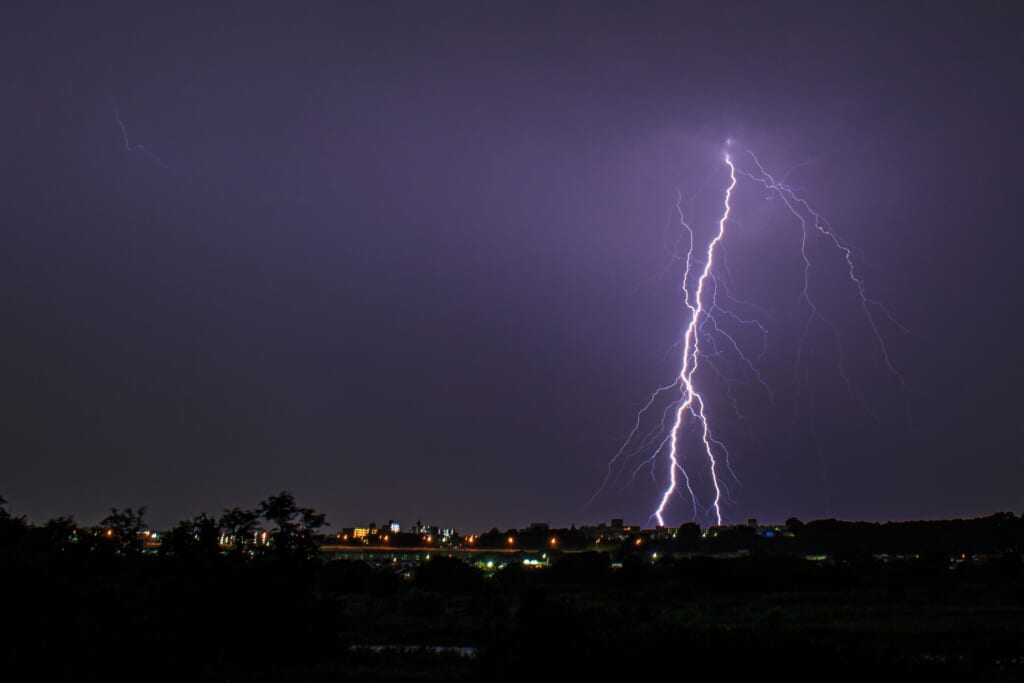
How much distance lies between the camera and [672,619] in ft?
94.8

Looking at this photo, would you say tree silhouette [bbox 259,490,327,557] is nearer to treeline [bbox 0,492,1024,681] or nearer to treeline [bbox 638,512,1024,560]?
treeline [bbox 0,492,1024,681]

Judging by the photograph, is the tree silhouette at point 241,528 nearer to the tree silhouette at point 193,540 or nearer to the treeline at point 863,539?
the tree silhouette at point 193,540

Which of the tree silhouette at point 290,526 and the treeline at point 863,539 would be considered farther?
the treeline at point 863,539

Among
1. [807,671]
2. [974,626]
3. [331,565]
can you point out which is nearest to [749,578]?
[974,626]

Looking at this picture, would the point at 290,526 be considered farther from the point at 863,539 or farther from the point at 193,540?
the point at 863,539

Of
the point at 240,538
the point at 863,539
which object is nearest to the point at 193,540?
the point at 240,538

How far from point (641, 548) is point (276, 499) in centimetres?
10541

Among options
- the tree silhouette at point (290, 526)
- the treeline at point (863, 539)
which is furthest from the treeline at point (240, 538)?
the treeline at point (863, 539)

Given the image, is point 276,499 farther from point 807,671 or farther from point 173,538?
point 807,671

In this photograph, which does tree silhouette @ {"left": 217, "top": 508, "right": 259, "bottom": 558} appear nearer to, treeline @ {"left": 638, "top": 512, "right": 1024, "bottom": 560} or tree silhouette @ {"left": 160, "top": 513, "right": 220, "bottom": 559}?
tree silhouette @ {"left": 160, "top": 513, "right": 220, "bottom": 559}

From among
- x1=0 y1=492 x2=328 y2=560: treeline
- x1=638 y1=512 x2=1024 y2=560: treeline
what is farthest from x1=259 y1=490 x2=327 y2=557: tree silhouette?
x1=638 y1=512 x2=1024 y2=560: treeline

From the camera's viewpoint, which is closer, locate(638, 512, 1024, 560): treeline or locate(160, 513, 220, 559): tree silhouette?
locate(160, 513, 220, 559): tree silhouette

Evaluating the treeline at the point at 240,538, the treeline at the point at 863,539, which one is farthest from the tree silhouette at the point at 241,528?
the treeline at the point at 863,539

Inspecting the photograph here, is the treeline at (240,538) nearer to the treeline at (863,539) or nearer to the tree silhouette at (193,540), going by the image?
the tree silhouette at (193,540)
